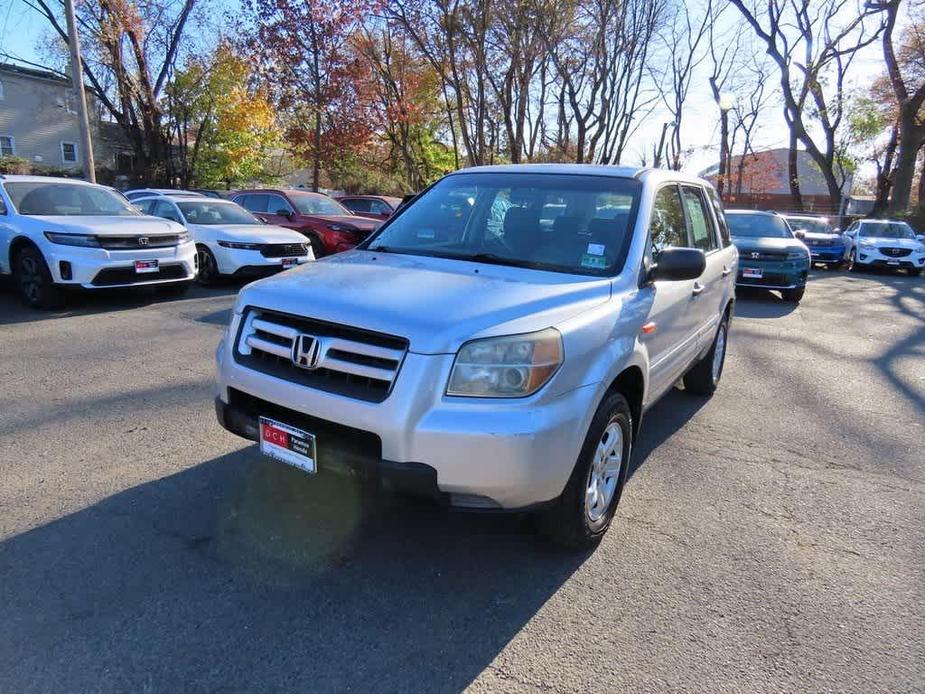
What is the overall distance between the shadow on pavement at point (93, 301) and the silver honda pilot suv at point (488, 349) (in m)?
5.82

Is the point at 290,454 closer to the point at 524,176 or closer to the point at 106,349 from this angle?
the point at 524,176

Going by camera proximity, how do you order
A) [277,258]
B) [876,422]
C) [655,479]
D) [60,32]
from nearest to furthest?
1. [655,479]
2. [876,422]
3. [277,258]
4. [60,32]

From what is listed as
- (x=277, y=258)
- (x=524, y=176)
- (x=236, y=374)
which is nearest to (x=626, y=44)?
(x=277, y=258)

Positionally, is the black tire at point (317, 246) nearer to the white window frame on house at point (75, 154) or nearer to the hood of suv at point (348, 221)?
the hood of suv at point (348, 221)

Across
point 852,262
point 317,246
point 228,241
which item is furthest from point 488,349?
point 852,262

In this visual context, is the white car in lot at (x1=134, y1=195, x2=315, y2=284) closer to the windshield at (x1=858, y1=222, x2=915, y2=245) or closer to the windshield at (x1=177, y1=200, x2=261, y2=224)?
the windshield at (x1=177, y1=200, x2=261, y2=224)

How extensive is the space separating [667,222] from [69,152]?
44.5m

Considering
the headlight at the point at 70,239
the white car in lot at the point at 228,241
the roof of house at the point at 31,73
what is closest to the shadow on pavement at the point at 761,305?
the white car in lot at the point at 228,241

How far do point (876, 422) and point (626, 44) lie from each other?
21978 mm

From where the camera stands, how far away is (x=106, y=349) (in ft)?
20.4

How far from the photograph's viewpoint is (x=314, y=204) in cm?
1270

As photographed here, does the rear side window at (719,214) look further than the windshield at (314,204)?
No

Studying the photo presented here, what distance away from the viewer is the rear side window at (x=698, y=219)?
448 centimetres

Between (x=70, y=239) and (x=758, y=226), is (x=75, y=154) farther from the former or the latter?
(x=758, y=226)
